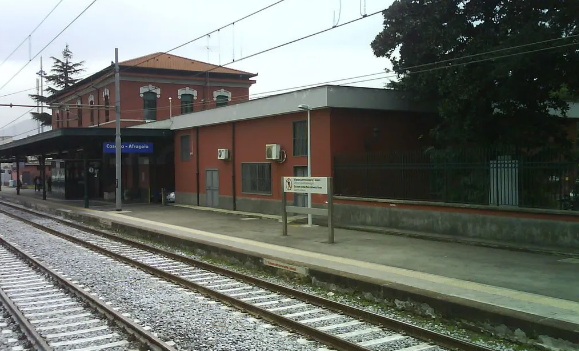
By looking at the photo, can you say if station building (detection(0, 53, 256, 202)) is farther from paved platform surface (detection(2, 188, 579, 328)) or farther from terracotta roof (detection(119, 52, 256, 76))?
paved platform surface (detection(2, 188, 579, 328))

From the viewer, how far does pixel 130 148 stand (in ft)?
95.8

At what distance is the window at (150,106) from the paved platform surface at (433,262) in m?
24.4

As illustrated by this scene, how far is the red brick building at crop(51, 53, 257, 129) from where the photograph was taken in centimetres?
4034

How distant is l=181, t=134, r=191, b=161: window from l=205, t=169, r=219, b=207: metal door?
2742 millimetres

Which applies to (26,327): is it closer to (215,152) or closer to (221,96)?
(215,152)

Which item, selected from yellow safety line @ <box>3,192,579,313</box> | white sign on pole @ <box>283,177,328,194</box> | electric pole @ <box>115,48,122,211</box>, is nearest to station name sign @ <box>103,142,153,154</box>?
electric pole @ <box>115,48,122,211</box>

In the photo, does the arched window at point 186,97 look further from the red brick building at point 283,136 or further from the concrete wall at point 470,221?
A: the concrete wall at point 470,221

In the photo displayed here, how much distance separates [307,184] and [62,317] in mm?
8292

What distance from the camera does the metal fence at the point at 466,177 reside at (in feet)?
40.3

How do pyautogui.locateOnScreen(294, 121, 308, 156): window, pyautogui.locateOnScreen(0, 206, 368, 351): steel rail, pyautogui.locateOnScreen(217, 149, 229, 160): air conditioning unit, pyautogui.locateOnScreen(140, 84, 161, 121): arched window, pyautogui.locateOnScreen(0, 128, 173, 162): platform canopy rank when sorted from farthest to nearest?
pyautogui.locateOnScreen(140, 84, 161, 121): arched window < pyautogui.locateOnScreen(0, 128, 173, 162): platform canopy < pyautogui.locateOnScreen(217, 149, 229, 160): air conditioning unit < pyautogui.locateOnScreen(294, 121, 308, 156): window < pyautogui.locateOnScreen(0, 206, 368, 351): steel rail

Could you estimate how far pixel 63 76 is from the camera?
2746 inches

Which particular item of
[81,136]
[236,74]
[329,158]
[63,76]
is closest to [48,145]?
[81,136]

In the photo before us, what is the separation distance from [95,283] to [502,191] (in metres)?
9.94

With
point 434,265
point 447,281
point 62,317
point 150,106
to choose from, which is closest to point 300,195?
point 434,265
